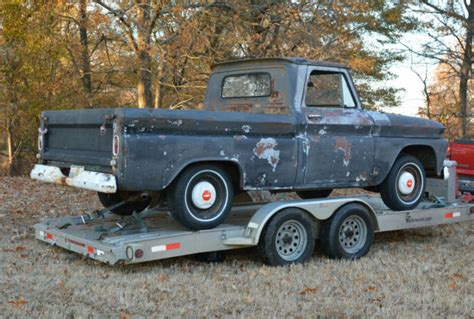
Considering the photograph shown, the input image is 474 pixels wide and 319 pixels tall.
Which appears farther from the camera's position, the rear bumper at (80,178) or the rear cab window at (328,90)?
the rear cab window at (328,90)

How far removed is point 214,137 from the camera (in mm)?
6453

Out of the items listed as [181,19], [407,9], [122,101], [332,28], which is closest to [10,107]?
[122,101]

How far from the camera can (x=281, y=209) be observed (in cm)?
682

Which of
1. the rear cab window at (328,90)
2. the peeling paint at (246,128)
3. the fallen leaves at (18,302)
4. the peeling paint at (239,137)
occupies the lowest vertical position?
the fallen leaves at (18,302)

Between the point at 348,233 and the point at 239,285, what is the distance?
199 cm

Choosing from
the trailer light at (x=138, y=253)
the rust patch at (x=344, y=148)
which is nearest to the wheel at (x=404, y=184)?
the rust patch at (x=344, y=148)

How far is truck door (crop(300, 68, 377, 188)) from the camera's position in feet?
23.6

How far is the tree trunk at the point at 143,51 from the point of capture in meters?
14.8

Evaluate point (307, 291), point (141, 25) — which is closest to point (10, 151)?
point (141, 25)

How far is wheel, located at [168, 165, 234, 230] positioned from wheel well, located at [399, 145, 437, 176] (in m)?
2.94

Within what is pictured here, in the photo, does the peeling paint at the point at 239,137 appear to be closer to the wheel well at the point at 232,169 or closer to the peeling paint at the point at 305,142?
the wheel well at the point at 232,169

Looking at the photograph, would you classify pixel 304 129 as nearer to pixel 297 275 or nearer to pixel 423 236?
pixel 297 275

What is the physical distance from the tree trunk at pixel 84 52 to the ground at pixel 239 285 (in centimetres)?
876

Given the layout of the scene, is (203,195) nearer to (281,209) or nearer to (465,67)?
(281,209)
